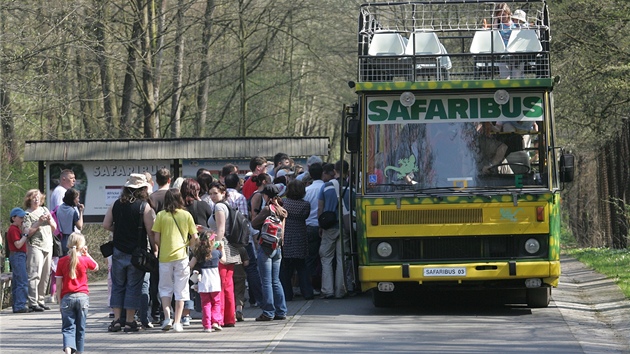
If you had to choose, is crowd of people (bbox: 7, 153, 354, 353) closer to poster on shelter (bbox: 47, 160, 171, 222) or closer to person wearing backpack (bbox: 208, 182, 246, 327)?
person wearing backpack (bbox: 208, 182, 246, 327)

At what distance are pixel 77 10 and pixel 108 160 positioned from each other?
427 cm

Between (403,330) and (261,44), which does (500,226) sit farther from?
(261,44)

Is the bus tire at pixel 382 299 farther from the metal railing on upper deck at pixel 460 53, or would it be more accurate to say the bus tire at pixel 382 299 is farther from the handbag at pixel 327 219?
the metal railing on upper deck at pixel 460 53

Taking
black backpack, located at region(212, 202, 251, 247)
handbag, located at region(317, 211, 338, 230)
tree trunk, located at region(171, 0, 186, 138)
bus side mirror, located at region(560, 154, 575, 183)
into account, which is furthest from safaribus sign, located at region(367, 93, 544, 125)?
tree trunk, located at region(171, 0, 186, 138)

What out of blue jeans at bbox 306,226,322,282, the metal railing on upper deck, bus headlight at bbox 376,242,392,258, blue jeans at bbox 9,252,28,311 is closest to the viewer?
bus headlight at bbox 376,242,392,258

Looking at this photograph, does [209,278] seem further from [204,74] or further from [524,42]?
[204,74]

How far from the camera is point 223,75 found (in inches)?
1315

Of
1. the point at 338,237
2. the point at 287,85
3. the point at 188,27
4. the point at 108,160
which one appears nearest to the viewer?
the point at 338,237

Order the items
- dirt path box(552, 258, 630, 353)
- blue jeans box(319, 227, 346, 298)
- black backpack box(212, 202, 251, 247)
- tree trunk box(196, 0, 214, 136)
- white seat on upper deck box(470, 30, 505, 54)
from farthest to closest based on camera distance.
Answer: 1. tree trunk box(196, 0, 214, 136)
2. blue jeans box(319, 227, 346, 298)
3. white seat on upper deck box(470, 30, 505, 54)
4. black backpack box(212, 202, 251, 247)
5. dirt path box(552, 258, 630, 353)

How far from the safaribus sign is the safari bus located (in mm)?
12

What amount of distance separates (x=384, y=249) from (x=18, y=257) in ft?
17.9

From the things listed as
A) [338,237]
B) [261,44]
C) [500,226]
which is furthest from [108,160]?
[261,44]

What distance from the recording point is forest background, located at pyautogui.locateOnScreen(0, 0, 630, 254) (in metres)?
21.3

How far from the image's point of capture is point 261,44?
107ft
